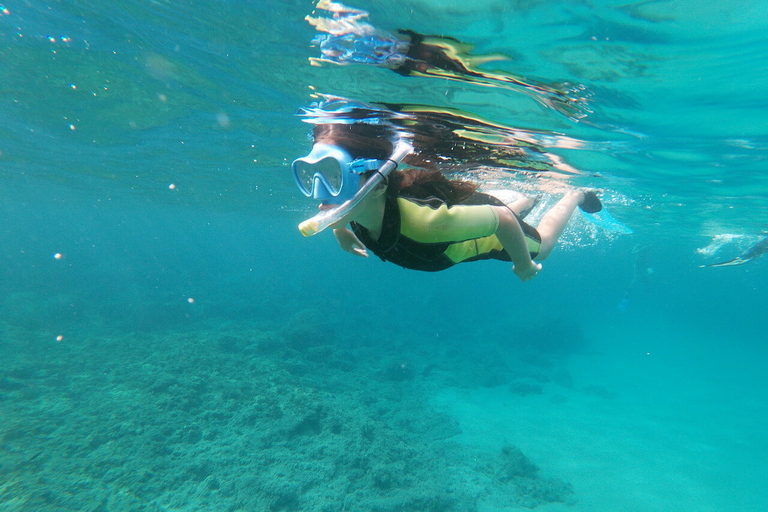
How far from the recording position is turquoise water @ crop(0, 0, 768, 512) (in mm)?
5789

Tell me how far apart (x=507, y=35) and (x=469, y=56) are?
0.68m

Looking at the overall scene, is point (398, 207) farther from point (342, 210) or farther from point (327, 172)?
point (327, 172)

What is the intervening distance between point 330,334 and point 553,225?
18.8m

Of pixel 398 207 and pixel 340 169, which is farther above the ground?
pixel 340 169

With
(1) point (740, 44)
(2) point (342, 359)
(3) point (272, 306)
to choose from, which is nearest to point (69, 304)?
(3) point (272, 306)

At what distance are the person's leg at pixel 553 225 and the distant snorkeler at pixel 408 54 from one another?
8.60 feet

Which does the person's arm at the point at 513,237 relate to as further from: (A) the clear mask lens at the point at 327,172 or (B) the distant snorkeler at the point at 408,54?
(B) the distant snorkeler at the point at 408,54

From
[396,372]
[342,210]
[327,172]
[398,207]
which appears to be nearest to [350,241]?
[327,172]

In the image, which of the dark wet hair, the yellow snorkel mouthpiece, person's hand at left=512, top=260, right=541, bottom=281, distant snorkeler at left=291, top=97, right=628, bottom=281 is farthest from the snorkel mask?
person's hand at left=512, top=260, right=541, bottom=281

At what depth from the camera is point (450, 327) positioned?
30.7 metres

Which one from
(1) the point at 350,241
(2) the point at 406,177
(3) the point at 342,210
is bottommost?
(1) the point at 350,241

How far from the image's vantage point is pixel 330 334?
851 inches

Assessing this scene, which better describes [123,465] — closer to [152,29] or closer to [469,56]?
[152,29]

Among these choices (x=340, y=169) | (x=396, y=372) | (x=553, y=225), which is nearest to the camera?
(x=340, y=169)
